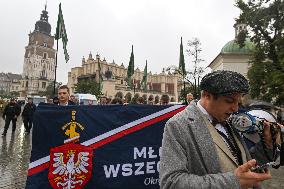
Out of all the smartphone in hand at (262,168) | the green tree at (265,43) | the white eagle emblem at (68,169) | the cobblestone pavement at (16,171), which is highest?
the green tree at (265,43)

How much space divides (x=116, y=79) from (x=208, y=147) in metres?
97.8

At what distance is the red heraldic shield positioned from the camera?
4.81 m

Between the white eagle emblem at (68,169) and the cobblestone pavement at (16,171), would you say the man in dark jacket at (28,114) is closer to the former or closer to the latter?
the cobblestone pavement at (16,171)

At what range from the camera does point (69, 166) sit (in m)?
4.85

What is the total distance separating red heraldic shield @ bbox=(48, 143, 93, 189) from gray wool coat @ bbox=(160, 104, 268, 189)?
11.0 ft

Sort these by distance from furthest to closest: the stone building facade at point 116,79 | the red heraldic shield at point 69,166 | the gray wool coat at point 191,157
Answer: the stone building facade at point 116,79, the red heraldic shield at point 69,166, the gray wool coat at point 191,157

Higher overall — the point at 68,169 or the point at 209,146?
the point at 209,146

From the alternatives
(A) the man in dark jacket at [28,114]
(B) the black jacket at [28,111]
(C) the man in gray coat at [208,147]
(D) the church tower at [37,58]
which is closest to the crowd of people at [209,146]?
(C) the man in gray coat at [208,147]

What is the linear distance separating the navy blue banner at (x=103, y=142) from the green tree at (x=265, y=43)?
21624 mm

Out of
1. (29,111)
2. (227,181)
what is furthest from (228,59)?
(227,181)

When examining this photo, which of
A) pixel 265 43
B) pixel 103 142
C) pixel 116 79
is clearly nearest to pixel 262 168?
pixel 103 142

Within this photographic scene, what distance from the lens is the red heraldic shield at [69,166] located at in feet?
15.8

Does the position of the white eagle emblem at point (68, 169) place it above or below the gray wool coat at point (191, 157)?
below

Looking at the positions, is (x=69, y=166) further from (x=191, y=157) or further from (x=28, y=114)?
(x=28, y=114)
